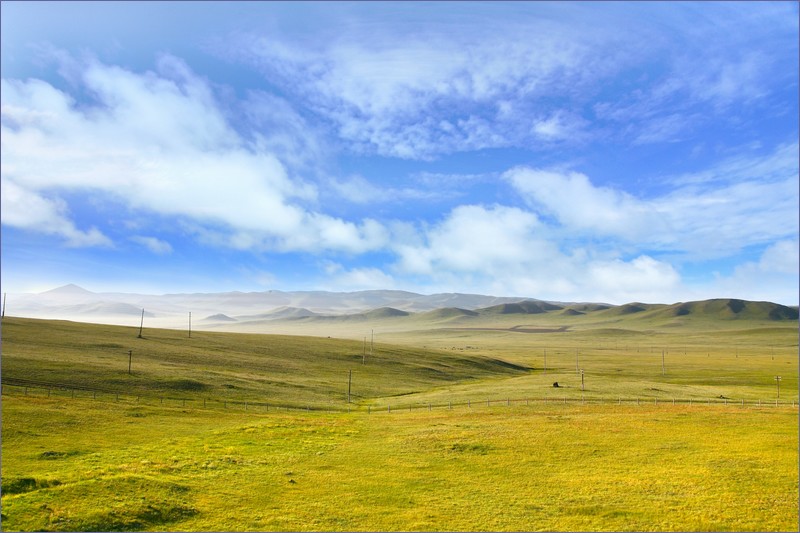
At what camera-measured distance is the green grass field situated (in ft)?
114

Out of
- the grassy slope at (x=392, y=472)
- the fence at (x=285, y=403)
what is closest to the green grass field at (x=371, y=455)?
the grassy slope at (x=392, y=472)

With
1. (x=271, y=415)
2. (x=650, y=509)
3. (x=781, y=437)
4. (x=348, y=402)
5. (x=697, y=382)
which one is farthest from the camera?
(x=697, y=382)

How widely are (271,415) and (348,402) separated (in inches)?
810

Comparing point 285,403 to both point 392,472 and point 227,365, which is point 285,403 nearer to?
point 227,365

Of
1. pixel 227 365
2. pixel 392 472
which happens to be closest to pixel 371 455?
pixel 392 472

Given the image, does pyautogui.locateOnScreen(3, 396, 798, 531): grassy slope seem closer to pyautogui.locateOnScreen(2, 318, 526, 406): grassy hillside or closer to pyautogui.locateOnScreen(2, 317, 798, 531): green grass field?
pyautogui.locateOnScreen(2, 317, 798, 531): green grass field

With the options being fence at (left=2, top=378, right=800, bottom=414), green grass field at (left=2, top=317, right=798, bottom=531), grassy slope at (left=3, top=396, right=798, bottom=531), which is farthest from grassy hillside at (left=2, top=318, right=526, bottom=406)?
grassy slope at (left=3, top=396, right=798, bottom=531)

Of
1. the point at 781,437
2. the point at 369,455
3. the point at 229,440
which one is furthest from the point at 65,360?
the point at 781,437

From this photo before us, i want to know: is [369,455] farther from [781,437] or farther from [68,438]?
[781,437]

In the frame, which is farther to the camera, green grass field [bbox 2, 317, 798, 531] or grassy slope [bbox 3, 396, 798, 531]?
green grass field [bbox 2, 317, 798, 531]

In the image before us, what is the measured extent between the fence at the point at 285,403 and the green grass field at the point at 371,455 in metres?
0.56

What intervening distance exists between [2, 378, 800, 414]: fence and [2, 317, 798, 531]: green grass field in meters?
0.56

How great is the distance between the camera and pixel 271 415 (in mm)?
74500

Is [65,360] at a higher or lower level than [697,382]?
higher
